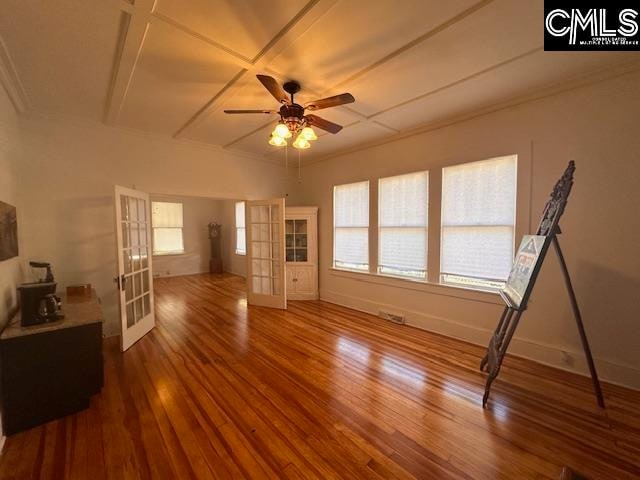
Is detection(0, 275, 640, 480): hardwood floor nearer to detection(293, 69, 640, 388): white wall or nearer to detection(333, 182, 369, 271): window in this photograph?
detection(293, 69, 640, 388): white wall

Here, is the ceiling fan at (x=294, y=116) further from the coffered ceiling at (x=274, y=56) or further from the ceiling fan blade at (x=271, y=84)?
the coffered ceiling at (x=274, y=56)

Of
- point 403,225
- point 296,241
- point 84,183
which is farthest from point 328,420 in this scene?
point 84,183

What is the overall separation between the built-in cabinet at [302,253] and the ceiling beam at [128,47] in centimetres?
306

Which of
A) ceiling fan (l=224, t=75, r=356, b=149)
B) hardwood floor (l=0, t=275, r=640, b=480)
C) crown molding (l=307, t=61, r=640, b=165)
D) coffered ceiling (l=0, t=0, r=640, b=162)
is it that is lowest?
hardwood floor (l=0, t=275, r=640, b=480)

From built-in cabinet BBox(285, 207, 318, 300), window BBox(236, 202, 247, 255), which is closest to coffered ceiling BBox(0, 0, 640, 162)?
built-in cabinet BBox(285, 207, 318, 300)

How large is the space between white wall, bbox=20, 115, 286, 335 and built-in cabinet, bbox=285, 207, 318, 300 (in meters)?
2.06

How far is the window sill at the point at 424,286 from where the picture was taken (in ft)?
10.2

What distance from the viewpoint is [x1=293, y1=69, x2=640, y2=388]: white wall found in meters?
2.30

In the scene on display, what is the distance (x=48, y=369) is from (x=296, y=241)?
3850mm

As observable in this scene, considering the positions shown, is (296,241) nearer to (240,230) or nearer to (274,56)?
(240,230)

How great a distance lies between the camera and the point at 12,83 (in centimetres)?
242

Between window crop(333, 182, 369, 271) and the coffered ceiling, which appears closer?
the coffered ceiling

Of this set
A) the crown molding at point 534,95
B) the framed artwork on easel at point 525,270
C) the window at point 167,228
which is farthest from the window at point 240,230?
the framed artwork on easel at point 525,270

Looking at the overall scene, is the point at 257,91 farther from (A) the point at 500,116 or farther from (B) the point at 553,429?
(B) the point at 553,429
